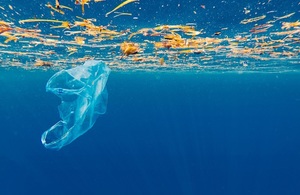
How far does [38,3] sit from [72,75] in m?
1.67

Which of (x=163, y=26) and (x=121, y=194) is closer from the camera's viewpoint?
(x=163, y=26)

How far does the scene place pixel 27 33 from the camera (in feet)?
27.3

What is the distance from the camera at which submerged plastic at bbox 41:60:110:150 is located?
6.40 meters

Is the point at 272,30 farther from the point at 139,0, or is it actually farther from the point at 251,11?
the point at 139,0

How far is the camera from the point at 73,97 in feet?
23.2

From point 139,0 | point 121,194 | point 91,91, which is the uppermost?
point 139,0

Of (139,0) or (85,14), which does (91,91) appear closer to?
(85,14)

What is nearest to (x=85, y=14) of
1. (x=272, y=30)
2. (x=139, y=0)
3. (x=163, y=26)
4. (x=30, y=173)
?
(x=139, y=0)

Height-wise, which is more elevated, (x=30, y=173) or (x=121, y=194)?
(x=121, y=194)

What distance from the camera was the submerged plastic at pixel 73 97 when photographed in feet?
21.0

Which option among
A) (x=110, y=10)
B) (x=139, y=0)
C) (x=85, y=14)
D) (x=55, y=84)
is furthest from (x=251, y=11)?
(x=55, y=84)

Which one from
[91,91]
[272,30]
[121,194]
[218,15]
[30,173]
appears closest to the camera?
[218,15]

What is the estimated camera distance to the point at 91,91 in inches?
260

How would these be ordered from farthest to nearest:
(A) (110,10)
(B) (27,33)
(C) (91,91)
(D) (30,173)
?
(D) (30,173) < (B) (27,33) < (C) (91,91) < (A) (110,10)
